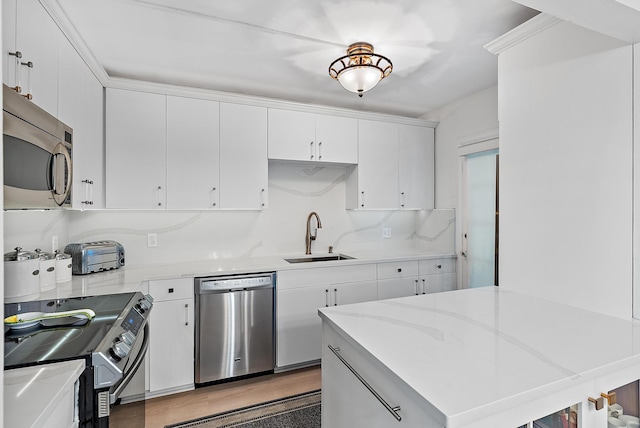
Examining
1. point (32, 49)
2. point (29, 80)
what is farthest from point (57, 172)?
point (32, 49)

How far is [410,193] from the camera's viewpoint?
137 inches

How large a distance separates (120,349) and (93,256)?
1.38 meters

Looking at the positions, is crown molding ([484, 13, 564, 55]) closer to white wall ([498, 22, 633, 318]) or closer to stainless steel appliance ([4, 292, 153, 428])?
white wall ([498, 22, 633, 318])

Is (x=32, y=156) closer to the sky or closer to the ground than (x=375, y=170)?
closer to the ground

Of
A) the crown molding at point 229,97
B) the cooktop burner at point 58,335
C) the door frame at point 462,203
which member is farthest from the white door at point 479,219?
the cooktop burner at point 58,335

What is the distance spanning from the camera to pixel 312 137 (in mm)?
3049

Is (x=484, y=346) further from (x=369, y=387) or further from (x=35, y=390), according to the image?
(x=35, y=390)

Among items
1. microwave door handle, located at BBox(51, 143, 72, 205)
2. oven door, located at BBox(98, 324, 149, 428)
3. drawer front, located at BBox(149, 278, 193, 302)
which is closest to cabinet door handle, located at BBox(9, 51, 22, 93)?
microwave door handle, located at BBox(51, 143, 72, 205)

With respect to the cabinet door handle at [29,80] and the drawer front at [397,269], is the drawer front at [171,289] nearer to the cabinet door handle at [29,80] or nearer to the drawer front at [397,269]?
the cabinet door handle at [29,80]

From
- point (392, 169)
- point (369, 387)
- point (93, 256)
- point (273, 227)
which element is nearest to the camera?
point (369, 387)

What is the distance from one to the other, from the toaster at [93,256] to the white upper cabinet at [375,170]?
2.17 meters

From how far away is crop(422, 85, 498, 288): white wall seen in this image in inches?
116

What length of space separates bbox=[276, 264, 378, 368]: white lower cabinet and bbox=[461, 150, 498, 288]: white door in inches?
47.1

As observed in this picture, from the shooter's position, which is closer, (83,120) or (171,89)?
(83,120)
